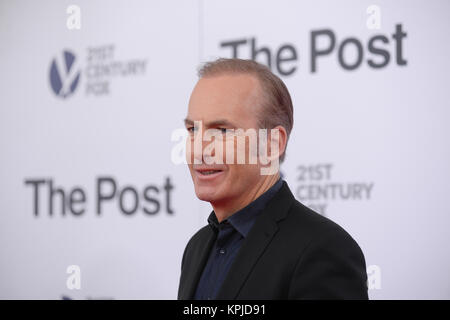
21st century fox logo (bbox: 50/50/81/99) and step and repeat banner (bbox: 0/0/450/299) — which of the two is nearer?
step and repeat banner (bbox: 0/0/450/299)

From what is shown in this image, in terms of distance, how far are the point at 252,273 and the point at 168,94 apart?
7.91ft

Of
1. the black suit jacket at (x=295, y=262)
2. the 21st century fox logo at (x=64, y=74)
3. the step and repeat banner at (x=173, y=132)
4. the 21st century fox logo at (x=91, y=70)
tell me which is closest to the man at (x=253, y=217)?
the black suit jacket at (x=295, y=262)

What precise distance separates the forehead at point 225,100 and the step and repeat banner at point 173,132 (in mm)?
1656

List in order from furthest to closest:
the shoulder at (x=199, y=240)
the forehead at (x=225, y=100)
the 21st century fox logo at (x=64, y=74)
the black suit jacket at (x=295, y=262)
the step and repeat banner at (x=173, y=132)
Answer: the 21st century fox logo at (x=64, y=74) → the step and repeat banner at (x=173, y=132) → the shoulder at (x=199, y=240) → the forehead at (x=225, y=100) → the black suit jacket at (x=295, y=262)

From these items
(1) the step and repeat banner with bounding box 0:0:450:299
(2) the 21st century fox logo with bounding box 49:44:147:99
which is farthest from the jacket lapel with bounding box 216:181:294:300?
(2) the 21st century fox logo with bounding box 49:44:147:99

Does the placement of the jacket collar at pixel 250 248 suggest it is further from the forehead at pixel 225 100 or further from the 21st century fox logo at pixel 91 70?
the 21st century fox logo at pixel 91 70

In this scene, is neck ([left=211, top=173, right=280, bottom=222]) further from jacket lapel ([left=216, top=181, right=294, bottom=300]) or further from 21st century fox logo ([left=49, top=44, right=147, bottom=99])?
21st century fox logo ([left=49, top=44, right=147, bottom=99])

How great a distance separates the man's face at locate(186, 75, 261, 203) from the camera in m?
1.33

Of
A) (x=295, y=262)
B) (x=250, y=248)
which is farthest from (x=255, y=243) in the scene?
(x=295, y=262)

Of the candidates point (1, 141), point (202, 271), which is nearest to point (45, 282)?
point (1, 141)

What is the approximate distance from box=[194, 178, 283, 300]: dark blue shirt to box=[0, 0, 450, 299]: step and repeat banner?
5.14ft

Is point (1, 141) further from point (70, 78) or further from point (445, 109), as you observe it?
point (445, 109)

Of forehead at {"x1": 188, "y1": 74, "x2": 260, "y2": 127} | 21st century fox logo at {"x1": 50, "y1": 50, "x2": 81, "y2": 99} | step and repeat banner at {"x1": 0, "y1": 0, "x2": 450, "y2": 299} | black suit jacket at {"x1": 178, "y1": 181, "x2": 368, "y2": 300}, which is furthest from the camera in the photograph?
21st century fox logo at {"x1": 50, "y1": 50, "x2": 81, "y2": 99}

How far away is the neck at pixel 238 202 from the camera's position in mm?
1417
